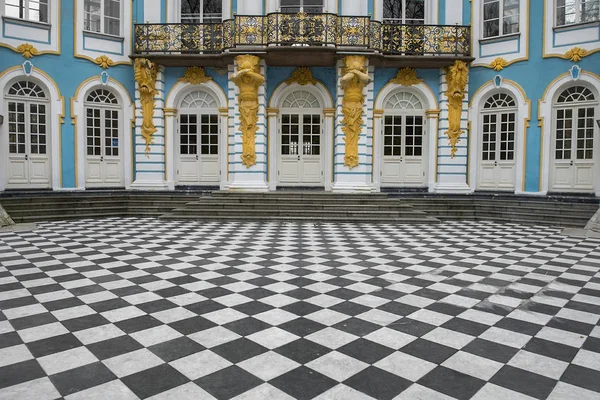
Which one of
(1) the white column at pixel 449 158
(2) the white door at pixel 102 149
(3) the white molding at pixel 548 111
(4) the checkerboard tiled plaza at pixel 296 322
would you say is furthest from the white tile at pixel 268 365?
(2) the white door at pixel 102 149

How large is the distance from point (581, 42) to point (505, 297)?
10.7 metres

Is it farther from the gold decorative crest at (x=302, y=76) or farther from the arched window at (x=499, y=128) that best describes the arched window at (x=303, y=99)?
the arched window at (x=499, y=128)

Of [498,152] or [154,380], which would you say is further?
[498,152]

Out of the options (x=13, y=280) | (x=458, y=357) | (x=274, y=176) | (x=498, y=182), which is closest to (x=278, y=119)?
(x=274, y=176)

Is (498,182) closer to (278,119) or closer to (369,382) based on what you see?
(278,119)

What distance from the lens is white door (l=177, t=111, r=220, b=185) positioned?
567 inches

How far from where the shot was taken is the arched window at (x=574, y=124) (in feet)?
40.6

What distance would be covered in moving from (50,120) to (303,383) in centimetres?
1299

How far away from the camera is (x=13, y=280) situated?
523 cm

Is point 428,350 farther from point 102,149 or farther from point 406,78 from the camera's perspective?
point 102,149

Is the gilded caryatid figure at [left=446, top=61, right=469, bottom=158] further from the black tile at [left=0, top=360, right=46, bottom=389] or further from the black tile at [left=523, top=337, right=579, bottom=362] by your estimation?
the black tile at [left=0, top=360, right=46, bottom=389]

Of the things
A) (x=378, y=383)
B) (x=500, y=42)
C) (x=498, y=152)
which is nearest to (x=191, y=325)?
(x=378, y=383)

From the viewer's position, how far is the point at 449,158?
13906mm

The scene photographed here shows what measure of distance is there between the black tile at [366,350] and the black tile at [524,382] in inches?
29.1
